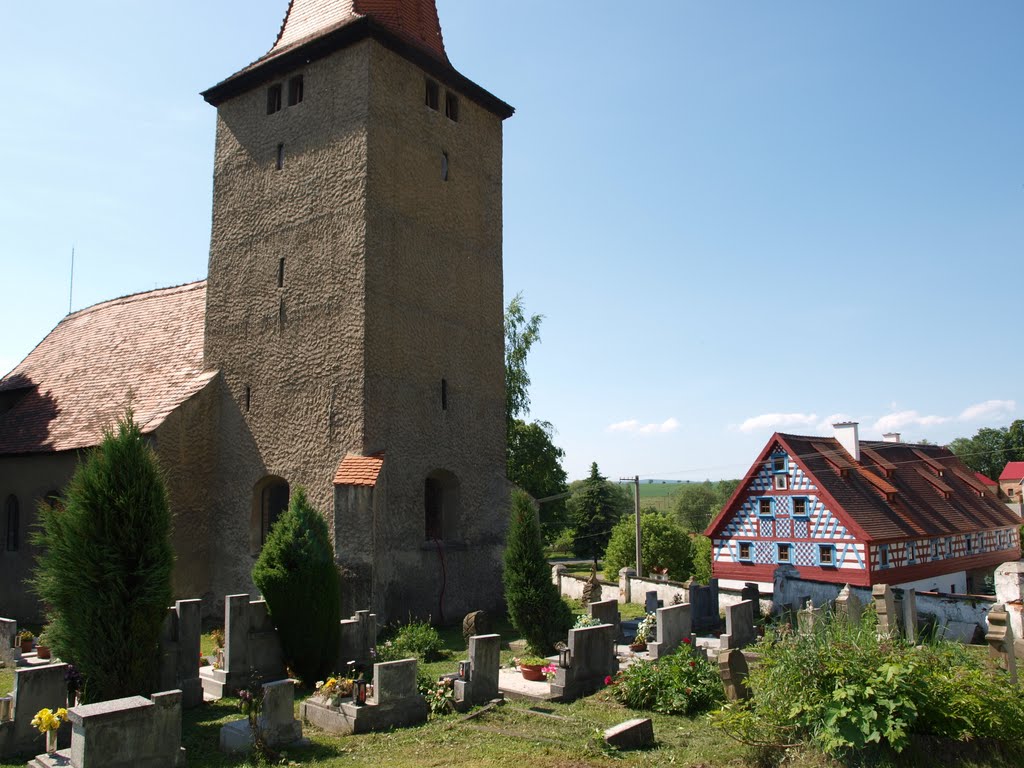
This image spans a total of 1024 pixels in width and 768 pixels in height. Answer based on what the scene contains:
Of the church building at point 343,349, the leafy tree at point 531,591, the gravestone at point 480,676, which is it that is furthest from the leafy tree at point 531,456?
the gravestone at point 480,676

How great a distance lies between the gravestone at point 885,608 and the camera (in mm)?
13961

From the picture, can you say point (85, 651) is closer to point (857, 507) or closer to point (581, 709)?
point (581, 709)

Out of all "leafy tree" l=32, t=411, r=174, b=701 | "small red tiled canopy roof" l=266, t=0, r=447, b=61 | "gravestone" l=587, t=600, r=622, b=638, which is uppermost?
"small red tiled canopy roof" l=266, t=0, r=447, b=61

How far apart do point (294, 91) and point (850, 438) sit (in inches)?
973

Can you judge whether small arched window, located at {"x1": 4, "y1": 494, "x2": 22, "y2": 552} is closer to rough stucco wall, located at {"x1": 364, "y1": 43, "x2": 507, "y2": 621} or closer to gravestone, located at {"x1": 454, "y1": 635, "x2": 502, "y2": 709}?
rough stucco wall, located at {"x1": 364, "y1": 43, "x2": 507, "y2": 621}

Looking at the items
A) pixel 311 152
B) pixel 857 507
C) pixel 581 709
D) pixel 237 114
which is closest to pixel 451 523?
pixel 581 709

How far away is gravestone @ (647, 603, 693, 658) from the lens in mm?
13432

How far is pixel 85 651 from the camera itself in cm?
1039

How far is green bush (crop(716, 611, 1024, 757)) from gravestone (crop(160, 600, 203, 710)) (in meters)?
8.12

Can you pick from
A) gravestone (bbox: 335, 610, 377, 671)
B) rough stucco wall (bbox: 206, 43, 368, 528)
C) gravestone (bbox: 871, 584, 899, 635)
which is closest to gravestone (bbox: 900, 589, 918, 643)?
gravestone (bbox: 871, 584, 899, 635)

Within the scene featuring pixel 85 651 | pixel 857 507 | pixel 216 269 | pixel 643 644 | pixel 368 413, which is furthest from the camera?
pixel 857 507

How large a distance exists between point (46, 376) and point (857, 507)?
27.8 m

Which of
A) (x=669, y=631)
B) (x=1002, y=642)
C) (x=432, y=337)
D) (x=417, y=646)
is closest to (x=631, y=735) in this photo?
(x=669, y=631)

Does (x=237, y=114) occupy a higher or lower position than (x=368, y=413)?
higher
